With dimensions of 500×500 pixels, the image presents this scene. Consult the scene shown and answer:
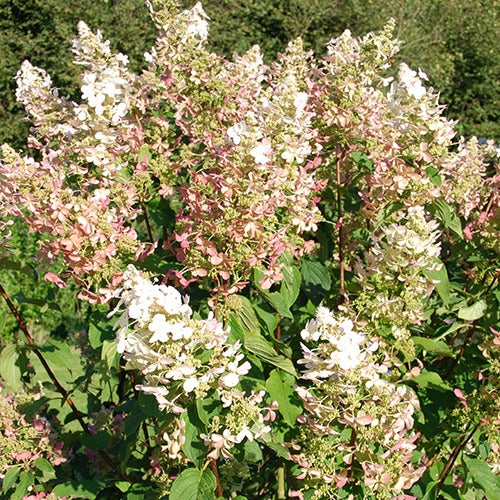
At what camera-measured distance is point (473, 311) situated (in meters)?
2.43

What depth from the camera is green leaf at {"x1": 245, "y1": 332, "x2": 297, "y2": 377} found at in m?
2.10

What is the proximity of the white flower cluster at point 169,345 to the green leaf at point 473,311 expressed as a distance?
93cm

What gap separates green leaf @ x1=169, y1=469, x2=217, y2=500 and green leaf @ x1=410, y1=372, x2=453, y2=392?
748 millimetres

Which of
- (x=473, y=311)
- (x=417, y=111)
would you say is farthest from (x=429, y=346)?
(x=417, y=111)

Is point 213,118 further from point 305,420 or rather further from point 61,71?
point 61,71

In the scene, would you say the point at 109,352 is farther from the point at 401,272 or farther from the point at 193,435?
the point at 401,272

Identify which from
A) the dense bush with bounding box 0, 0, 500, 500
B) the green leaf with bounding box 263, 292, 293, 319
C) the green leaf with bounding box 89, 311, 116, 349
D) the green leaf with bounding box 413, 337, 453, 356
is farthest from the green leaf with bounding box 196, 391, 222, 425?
the green leaf with bounding box 413, 337, 453, 356

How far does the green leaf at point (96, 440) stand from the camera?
8.61ft

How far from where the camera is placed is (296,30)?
447 inches

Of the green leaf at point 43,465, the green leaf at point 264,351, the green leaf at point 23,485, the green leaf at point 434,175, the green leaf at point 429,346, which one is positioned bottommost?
the green leaf at point 23,485

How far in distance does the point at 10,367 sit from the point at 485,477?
5.26 feet

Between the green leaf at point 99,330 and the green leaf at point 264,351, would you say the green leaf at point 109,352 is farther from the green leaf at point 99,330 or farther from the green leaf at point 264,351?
the green leaf at point 264,351

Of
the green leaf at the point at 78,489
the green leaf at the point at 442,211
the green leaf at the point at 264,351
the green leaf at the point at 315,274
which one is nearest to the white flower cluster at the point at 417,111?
the green leaf at the point at 442,211

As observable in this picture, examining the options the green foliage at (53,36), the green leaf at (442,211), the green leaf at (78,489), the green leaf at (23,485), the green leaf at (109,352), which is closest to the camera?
the green leaf at (109,352)
